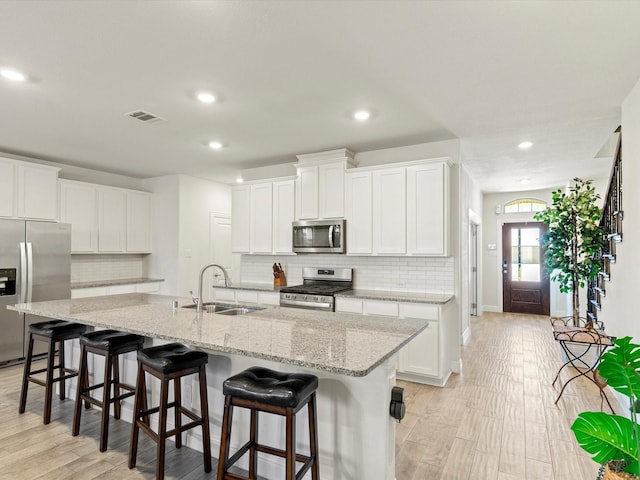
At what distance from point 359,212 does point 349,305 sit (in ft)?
3.69

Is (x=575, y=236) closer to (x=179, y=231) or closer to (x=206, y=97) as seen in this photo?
(x=206, y=97)

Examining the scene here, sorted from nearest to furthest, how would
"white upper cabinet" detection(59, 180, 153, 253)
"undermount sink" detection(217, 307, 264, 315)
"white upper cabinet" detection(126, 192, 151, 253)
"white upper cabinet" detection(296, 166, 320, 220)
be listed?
"undermount sink" detection(217, 307, 264, 315)
"white upper cabinet" detection(296, 166, 320, 220)
"white upper cabinet" detection(59, 180, 153, 253)
"white upper cabinet" detection(126, 192, 151, 253)

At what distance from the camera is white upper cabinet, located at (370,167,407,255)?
13.8 feet

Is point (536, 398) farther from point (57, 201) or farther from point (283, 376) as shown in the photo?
point (57, 201)

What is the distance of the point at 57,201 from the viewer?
16.8ft

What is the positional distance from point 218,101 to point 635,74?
3.15 metres

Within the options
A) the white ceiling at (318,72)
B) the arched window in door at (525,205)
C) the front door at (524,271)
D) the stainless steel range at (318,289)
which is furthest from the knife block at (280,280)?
the arched window in door at (525,205)

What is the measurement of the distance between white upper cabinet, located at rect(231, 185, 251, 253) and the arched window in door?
226 inches

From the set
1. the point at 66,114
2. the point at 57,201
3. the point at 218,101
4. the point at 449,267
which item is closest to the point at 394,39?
the point at 218,101

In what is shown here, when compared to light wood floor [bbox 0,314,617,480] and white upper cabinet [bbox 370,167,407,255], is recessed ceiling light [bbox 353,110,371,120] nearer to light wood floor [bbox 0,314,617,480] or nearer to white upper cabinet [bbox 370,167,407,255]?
white upper cabinet [bbox 370,167,407,255]

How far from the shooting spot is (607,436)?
1380 mm

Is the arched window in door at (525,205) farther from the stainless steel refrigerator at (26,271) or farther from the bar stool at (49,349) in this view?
the stainless steel refrigerator at (26,271)

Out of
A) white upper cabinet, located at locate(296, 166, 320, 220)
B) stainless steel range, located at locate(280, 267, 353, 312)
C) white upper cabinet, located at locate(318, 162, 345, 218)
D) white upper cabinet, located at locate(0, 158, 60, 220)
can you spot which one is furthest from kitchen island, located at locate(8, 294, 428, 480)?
white upper cabinet, located at locate(0, 158, 60, 220)

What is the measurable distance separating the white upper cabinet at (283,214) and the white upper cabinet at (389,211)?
1.22 meters
